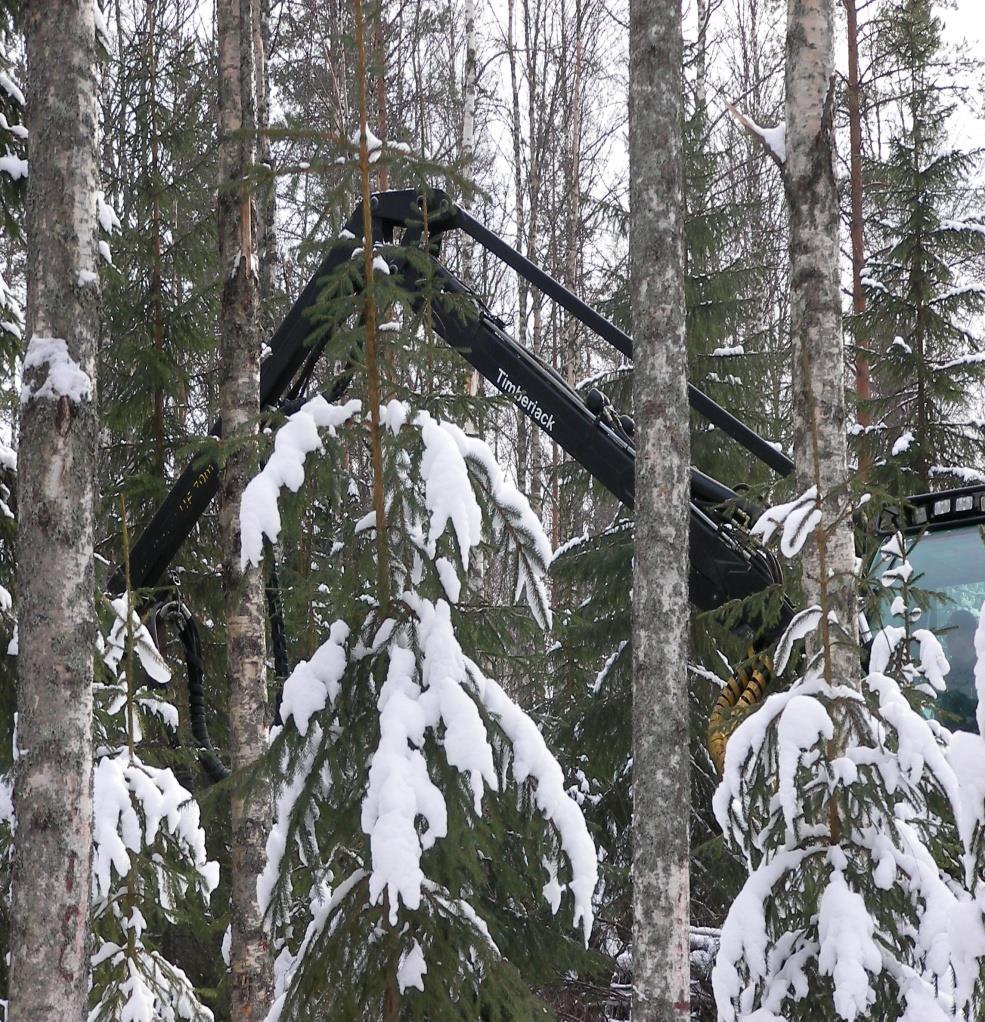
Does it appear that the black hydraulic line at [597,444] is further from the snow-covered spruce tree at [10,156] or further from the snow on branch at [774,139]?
the snow-covered spruce tree at [10,156]

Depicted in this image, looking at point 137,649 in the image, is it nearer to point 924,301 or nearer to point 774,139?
point 774,139

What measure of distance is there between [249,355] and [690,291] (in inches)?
208

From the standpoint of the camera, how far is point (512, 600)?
16.8 feet

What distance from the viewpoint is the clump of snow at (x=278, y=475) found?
4387 millimetres

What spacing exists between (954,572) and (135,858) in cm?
549

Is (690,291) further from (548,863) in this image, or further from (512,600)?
(548,863)

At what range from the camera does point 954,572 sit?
315 inches

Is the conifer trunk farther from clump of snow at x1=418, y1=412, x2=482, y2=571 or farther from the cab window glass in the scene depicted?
clump of snow at x1=418, y1=412, x2=482, y2=571

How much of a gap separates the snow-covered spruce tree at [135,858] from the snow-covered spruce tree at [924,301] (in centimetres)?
824

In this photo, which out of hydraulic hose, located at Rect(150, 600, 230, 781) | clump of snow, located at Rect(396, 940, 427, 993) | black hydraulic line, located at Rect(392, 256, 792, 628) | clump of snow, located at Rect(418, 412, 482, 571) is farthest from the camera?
hydraulic hose, located at Rect(150, 600, 230, 781)

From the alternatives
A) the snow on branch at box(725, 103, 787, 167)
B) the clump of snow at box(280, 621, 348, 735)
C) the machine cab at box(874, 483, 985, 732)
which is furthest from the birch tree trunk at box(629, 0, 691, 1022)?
the machine cab at box(874, 483, 985, 732)

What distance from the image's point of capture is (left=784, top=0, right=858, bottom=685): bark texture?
246 inches

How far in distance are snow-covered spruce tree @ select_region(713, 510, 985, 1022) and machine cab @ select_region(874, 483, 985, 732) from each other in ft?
9.48

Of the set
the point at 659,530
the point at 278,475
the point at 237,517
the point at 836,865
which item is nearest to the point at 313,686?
the point at 278,475
